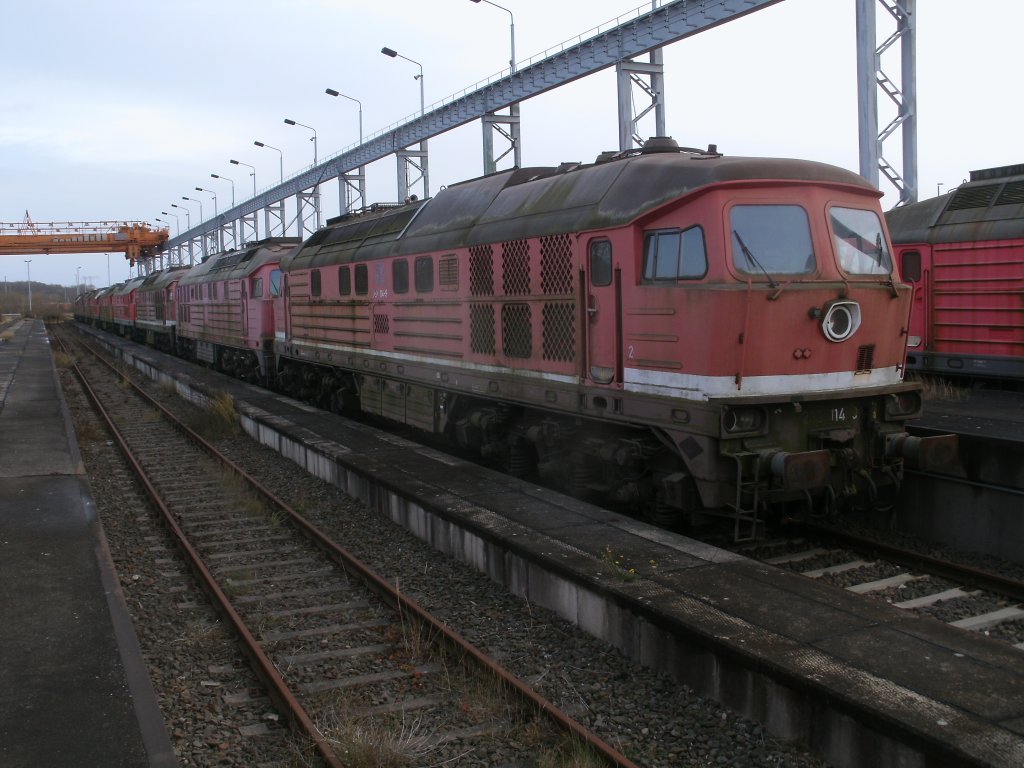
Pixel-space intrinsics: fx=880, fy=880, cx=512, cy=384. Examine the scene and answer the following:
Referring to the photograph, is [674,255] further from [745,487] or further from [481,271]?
[481,271]

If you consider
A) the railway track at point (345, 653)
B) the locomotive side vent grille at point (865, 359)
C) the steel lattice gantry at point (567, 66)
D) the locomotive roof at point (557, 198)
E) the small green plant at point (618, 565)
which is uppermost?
the steel lattice gantry at point (567, 66)

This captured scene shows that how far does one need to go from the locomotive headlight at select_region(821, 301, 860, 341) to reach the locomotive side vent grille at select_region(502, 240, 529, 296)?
10.5ft

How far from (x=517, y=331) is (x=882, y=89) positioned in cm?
927

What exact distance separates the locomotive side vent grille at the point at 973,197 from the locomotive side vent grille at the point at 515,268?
768 centimetres

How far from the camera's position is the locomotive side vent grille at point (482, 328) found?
994cm

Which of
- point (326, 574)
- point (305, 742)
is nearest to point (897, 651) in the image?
point (305, 742)

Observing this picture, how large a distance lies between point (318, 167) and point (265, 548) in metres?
35.6

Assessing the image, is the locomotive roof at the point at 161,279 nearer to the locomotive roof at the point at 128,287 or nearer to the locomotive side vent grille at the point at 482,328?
the locomotive roof at the point at 128,287

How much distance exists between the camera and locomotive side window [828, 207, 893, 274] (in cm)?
733

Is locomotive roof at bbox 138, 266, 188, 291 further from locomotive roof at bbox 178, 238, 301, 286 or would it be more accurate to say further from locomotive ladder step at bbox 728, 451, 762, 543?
locomotive ladder step at bbox 728, 451, 762, 543

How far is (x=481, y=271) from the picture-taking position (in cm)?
1006

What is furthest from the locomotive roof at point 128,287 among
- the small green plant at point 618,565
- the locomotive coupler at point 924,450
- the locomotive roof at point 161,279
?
the locomotive coupler at point 924,450

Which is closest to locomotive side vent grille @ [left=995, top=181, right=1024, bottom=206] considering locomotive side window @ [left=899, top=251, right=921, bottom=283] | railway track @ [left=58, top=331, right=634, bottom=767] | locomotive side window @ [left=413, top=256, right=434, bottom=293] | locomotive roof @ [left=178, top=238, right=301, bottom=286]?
locomotive side window @ [left=899, top=251, right=921, bottom=283]

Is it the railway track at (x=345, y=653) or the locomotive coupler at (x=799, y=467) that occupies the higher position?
the locomotive coupler at (x=799, y=467)
